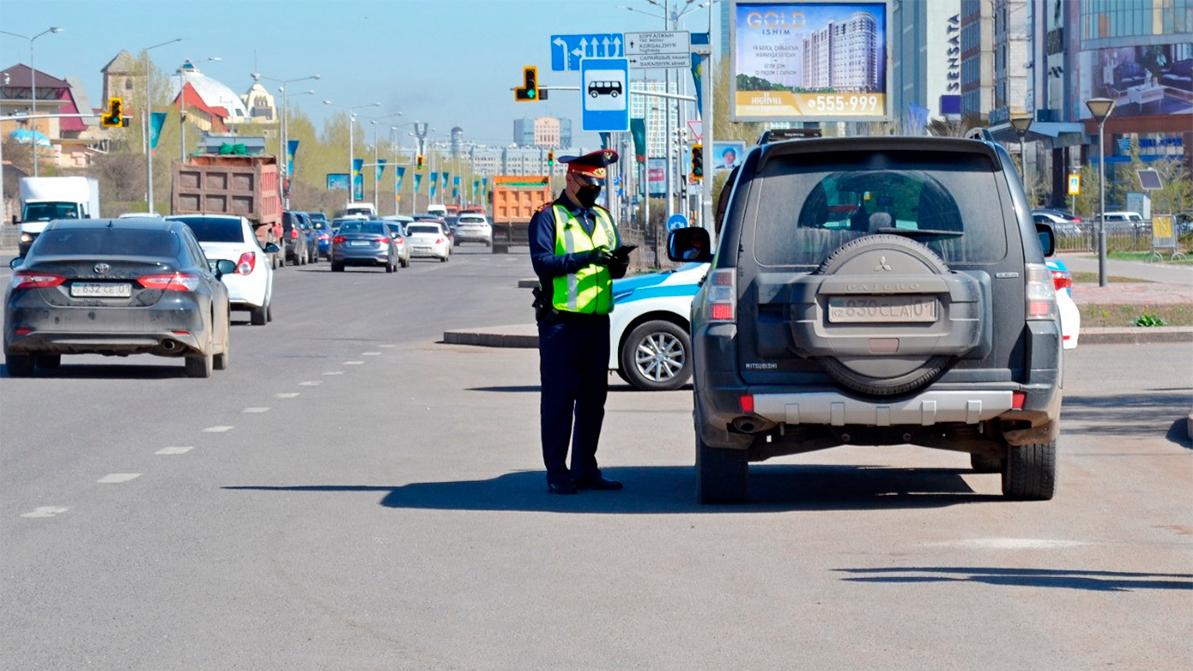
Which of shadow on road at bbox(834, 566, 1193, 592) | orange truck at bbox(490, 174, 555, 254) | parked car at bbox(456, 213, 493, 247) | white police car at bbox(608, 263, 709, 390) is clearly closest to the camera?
shadow on road at bbox(834, 566, 1193, 592)

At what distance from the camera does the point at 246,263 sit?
92.8 feet

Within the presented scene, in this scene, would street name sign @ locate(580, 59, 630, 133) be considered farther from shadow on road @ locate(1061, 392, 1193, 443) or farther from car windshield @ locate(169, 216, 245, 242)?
shadow on road @ locate(1061, 392, 1193, 443)

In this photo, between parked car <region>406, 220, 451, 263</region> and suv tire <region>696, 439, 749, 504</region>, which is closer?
suv tire <region>696, 439, 749, 504</region>

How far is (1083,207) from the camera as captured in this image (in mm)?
105438

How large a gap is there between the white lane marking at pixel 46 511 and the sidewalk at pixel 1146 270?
2993cm

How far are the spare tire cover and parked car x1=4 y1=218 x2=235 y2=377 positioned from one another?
10.2m

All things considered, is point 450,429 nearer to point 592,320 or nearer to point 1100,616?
point 592,320

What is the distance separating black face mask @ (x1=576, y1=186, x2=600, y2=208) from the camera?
10.9 m

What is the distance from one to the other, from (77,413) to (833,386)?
305 inches

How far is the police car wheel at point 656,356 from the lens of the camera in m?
17.8

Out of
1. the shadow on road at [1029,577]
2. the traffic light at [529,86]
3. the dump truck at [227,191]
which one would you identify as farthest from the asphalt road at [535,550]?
the dump truck at [227,191]

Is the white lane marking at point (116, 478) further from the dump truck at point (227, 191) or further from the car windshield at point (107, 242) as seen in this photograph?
the dump truck at point (227, 191)

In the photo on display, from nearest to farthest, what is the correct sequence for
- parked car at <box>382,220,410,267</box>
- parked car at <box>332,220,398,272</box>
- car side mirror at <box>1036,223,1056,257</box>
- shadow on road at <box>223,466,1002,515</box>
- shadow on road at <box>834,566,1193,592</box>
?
shadow on road at <box>834,566,1193,592</box>
shadow on road at <box>223,466,1002,515</box>
car side mirror at <box>1036,223,1056,257</box>
parked car at <box>332,220,398,272</box>
parked car at <box>382,220,410,267</box>

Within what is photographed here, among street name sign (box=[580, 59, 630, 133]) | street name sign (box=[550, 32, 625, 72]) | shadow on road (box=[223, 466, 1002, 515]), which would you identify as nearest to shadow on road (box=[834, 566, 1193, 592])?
shadow on road (box=[223, 466, 1002, 515])
